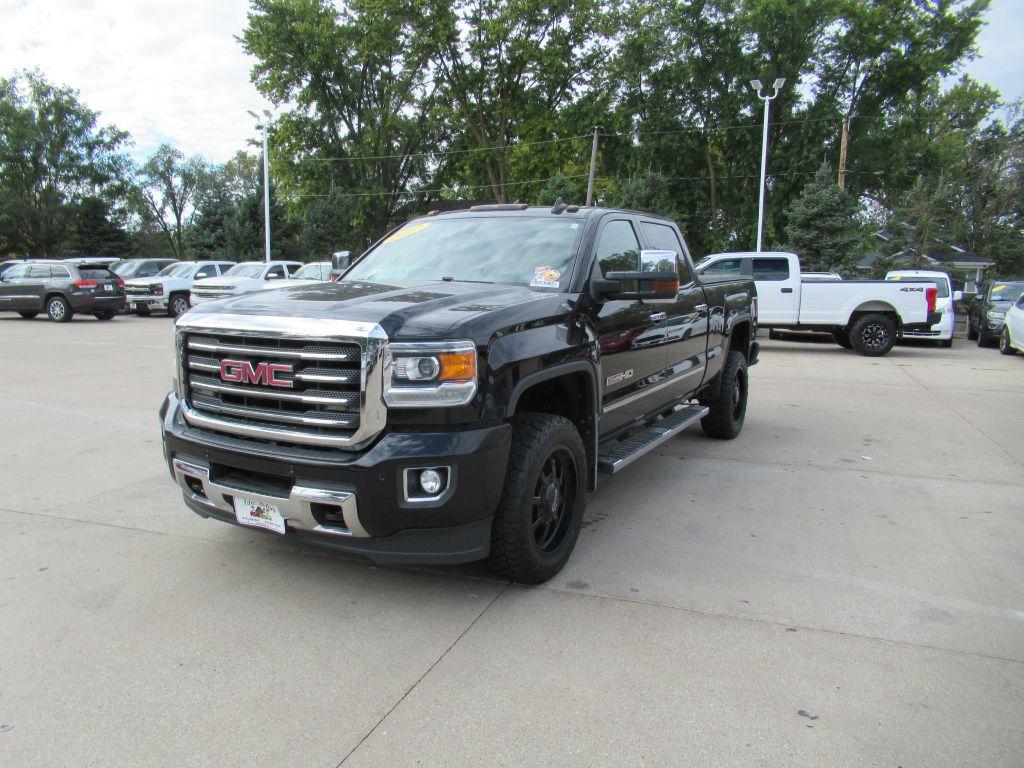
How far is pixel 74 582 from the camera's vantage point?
12.3 feet

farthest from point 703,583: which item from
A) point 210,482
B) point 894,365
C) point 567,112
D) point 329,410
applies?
point 567,112

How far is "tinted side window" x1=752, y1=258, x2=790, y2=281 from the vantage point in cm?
1495

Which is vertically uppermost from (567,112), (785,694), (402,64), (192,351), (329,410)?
(402,64)

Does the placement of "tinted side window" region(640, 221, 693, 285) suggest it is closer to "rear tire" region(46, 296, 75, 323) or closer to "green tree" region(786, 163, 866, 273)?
"rear tire" region(46, 296, 75, 323)

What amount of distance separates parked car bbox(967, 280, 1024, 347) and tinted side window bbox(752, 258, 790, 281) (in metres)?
5.71

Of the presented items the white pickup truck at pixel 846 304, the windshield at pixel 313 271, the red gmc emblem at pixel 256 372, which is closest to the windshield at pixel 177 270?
the windshield at pixel 313 271

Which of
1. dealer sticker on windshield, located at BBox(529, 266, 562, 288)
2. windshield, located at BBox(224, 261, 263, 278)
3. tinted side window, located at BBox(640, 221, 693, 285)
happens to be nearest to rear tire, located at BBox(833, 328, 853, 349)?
tinted side window, located at BBox(640, 221, 693, 285)

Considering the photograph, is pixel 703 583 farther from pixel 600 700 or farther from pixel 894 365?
pixel 894 365

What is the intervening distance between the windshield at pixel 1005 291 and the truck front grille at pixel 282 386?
19127 millimetres

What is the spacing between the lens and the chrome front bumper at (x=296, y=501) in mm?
3168

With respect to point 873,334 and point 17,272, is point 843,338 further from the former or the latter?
point 17,272

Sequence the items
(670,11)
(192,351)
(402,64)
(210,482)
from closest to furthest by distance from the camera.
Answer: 1. (210,482)
2. (192,351)
3. (670,11)
4. (402,64)

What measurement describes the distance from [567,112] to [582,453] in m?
38.8

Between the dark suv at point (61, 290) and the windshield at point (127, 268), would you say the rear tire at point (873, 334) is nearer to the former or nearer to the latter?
the dark suv at point (61, 290)
